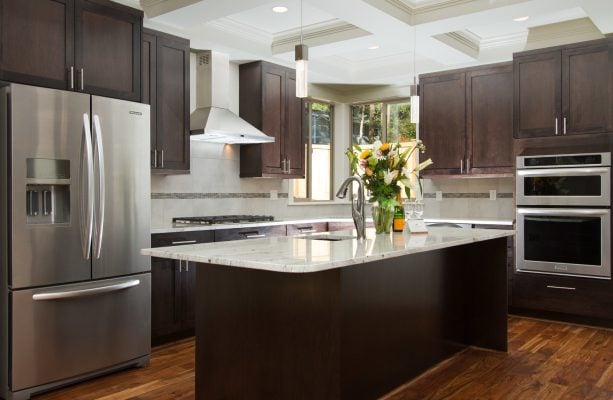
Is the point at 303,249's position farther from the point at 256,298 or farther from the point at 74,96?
the point at 74,96

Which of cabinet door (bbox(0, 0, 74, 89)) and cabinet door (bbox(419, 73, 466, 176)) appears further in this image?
cabinet door (bbox(419, 73, 466, 176))

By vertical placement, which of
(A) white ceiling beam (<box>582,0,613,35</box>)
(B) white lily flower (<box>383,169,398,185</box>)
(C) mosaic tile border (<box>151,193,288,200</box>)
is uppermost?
(A) white ceiling beam (<box>582,0,613,35</box>)

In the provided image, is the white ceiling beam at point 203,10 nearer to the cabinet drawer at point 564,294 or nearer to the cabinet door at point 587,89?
the cabinet door at point 587,89

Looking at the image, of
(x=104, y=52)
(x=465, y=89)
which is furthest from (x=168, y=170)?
(x=465, y=89)

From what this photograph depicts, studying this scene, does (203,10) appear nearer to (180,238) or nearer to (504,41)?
(180,238)

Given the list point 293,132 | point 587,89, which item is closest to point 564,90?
point 587,89

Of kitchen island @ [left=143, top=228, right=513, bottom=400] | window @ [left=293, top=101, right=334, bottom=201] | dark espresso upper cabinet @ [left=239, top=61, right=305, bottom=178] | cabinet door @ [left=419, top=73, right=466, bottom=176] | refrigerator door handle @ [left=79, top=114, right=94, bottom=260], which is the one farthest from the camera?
window @ [left=293, top=101, right=334, bottom=201]

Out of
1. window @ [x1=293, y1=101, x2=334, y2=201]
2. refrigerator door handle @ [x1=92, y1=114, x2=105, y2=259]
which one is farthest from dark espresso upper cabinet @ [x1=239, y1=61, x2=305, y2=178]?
refrigerator door handle @ [x1=92, y1=114, x2=105, y2=259]

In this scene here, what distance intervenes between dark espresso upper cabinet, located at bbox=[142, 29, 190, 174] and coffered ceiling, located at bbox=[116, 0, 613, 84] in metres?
0.21

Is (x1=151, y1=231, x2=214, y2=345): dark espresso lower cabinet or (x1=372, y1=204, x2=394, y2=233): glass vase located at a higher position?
(x1=372, y1=204, x2=394, y2=233): glass vase

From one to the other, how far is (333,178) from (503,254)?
338 centimetres

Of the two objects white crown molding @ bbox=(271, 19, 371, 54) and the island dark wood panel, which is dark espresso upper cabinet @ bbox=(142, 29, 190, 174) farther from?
the island dark wood panel

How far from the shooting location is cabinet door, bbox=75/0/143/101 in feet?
11.0

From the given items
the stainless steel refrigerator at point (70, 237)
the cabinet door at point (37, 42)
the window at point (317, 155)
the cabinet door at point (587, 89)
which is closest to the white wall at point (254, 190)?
the window at point (317, 155)
